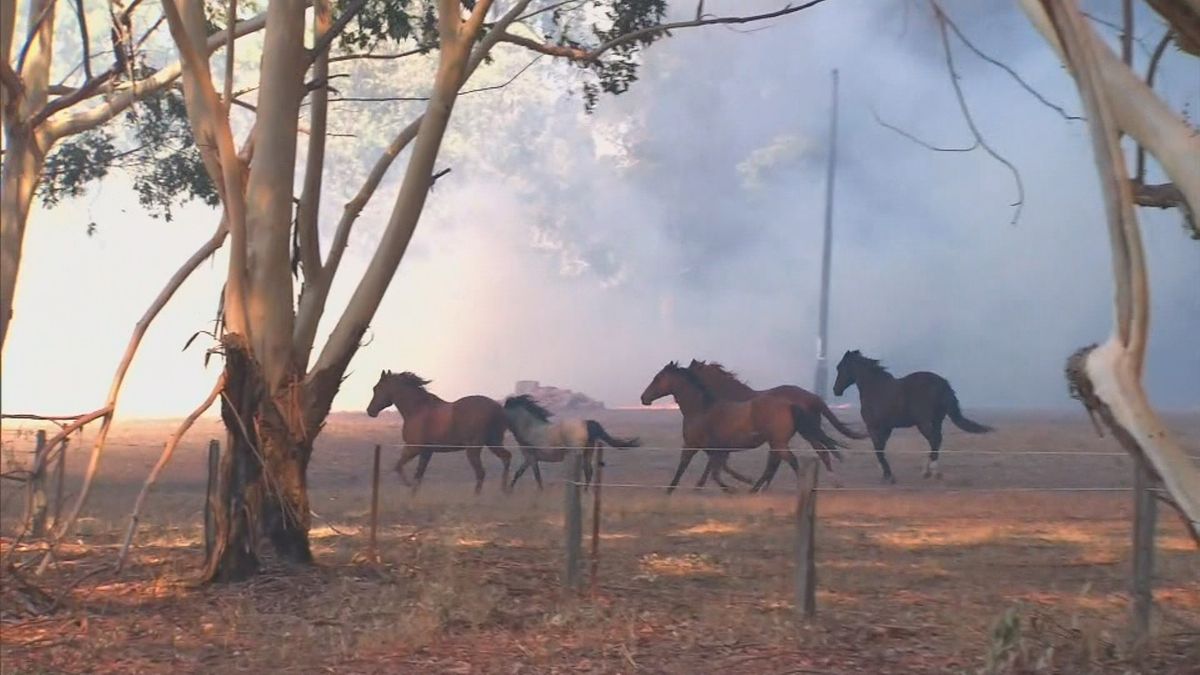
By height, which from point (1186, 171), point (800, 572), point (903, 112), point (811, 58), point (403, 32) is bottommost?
point (800, 572)

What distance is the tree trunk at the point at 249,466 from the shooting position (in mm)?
9742

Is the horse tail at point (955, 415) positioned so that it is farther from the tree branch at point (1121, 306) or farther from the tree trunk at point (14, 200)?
the tree branch at point (1121, 306)

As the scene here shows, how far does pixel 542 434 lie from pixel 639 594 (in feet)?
27.8

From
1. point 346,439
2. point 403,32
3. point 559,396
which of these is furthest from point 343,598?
point 559,396

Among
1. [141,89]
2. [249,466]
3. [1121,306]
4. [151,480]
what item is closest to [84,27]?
[141,89]

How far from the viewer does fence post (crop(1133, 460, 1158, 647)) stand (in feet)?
24.2

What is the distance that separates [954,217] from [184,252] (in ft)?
104

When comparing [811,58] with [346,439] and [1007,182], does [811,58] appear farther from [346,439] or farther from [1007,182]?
[346,439]

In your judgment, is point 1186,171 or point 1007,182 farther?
point 1007,182

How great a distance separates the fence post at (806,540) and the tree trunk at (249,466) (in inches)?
165

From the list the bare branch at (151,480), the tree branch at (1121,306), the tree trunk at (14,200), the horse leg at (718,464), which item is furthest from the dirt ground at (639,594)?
the tree trunk at (14,200)

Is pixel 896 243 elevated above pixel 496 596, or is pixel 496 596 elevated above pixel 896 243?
pixel 896 243

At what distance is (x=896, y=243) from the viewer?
123 feet

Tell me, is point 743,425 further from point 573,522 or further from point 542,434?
point 573,522
